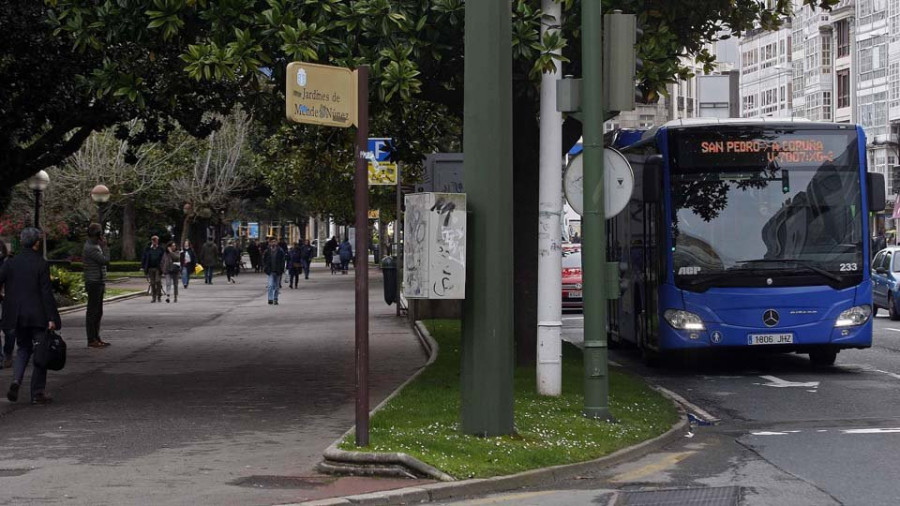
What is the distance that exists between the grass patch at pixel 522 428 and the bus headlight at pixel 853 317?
2913 millimetres

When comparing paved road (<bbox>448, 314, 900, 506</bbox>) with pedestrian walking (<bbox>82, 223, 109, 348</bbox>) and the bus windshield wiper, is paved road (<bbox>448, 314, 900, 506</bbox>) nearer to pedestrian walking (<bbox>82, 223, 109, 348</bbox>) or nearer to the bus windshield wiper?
the bus windshield wiper

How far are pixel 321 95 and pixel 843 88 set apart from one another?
83.1 meters

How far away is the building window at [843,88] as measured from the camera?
88000 millimetres

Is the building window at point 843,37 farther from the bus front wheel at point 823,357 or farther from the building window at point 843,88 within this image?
the bus front wheel at point 823,357

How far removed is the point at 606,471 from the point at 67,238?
215 ft

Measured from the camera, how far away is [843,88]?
8869 cm

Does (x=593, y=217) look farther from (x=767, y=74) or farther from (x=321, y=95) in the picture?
(x=767, y=74)

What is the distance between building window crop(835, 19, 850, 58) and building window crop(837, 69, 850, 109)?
111 centimetres

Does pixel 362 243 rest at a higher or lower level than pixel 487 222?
lower

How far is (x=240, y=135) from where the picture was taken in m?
62.8

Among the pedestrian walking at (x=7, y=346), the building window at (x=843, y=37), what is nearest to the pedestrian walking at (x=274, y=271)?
the pedestrian walking at (x=7, y=346)

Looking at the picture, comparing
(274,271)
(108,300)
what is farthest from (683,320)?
(108,300)

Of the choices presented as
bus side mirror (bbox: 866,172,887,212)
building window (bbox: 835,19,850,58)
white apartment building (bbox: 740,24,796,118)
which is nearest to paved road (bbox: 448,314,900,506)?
bus side mirror (bbox: 866,172,887,212)

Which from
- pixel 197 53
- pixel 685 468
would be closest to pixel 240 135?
pixel 197 53
